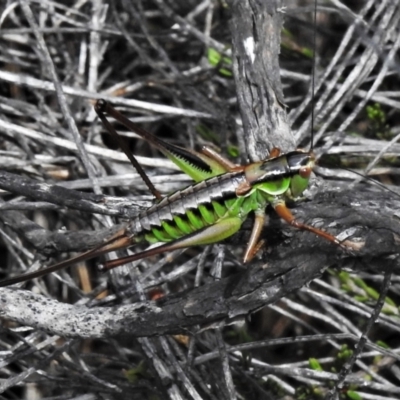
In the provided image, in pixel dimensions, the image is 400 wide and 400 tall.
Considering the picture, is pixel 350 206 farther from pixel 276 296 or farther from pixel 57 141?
pixel 57 141

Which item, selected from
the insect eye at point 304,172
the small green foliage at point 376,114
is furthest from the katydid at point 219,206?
the small green foliage at point 376,114

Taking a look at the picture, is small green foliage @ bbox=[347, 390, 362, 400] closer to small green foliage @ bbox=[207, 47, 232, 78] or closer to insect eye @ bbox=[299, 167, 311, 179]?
insect eye @ bbox=[299, 167, 311, 179]

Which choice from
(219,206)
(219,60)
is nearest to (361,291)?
(219,206)

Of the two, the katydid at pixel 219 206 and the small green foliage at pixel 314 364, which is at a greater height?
the katydid at pixel 219 206

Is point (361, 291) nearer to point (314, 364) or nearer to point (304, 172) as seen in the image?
point (314, 364)

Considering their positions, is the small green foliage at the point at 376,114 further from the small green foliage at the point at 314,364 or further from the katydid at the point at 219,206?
the small green foliage at the point at 314,364

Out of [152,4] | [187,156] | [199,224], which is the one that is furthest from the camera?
[152,4]

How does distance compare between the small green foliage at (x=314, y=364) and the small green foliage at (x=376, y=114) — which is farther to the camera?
the small green foliage at (x=376, y=114)

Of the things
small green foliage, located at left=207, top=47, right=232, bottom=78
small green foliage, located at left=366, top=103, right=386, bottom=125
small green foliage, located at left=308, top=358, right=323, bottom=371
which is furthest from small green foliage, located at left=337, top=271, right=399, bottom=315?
small green foliage, located at left=207, top=47, right=232, bottom=78

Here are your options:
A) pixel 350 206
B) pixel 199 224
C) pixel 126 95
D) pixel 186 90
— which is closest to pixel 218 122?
pixel 186 90
